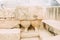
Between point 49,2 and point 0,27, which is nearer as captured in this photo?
point 0,27

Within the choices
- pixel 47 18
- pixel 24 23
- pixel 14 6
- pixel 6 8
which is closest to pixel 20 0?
pixel 14 6

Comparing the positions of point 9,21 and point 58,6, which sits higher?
point 58,6

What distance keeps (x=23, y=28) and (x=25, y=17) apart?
194 millimetres

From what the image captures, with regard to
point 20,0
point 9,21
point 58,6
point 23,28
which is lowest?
point 23,28

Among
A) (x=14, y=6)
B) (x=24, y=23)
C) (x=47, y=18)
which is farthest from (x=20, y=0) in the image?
(x=47, y=18)

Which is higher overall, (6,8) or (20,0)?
(20,0)

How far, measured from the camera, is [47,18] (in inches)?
73.9

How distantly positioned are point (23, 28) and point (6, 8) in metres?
0.45

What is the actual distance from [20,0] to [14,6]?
15 centimetres

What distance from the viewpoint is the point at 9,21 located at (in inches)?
73.0

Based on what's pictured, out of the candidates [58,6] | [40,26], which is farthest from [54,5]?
[40,26]

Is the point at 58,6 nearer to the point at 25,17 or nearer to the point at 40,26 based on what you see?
the point at 40,26

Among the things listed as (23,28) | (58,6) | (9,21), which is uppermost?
(58,6)

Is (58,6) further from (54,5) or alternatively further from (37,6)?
(37,6)
